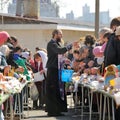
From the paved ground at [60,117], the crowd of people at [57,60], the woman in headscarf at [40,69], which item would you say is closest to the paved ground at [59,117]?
the paved ground at [60,117]

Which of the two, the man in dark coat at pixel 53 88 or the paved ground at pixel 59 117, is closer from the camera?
the paved ground at pixel 59 117

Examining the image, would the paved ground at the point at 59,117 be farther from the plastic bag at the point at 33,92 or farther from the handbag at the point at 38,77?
the handbag at the point at 38,77

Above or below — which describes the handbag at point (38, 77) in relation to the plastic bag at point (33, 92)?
above

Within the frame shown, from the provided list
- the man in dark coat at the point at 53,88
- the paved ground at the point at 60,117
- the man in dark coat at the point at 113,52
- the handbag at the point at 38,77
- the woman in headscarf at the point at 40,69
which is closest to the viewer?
the man in dark coat at the point at 113,52

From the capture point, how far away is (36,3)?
3419cm

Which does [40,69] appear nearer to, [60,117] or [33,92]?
[33,92]

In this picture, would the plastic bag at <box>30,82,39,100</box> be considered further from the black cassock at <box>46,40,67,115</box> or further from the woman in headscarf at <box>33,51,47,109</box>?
the black cassock at <box>46,40,67,115</box>

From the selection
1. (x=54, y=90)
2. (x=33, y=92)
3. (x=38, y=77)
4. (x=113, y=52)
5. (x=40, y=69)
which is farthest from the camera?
(x=33, y=92)

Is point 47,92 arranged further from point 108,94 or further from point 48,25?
point 48,25

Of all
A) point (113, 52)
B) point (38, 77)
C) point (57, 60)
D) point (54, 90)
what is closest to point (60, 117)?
point (54, 90)

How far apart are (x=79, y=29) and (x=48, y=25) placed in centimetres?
309

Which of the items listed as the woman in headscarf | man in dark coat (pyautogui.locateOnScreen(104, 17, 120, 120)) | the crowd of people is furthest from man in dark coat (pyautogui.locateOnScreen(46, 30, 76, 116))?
man in dark coat (pyautogui.locateOnScreen(104, 17, 120, 120))

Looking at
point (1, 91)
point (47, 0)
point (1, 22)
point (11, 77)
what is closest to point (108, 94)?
point (1, 91)

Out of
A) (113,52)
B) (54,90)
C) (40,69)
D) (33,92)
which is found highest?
(113,52)
